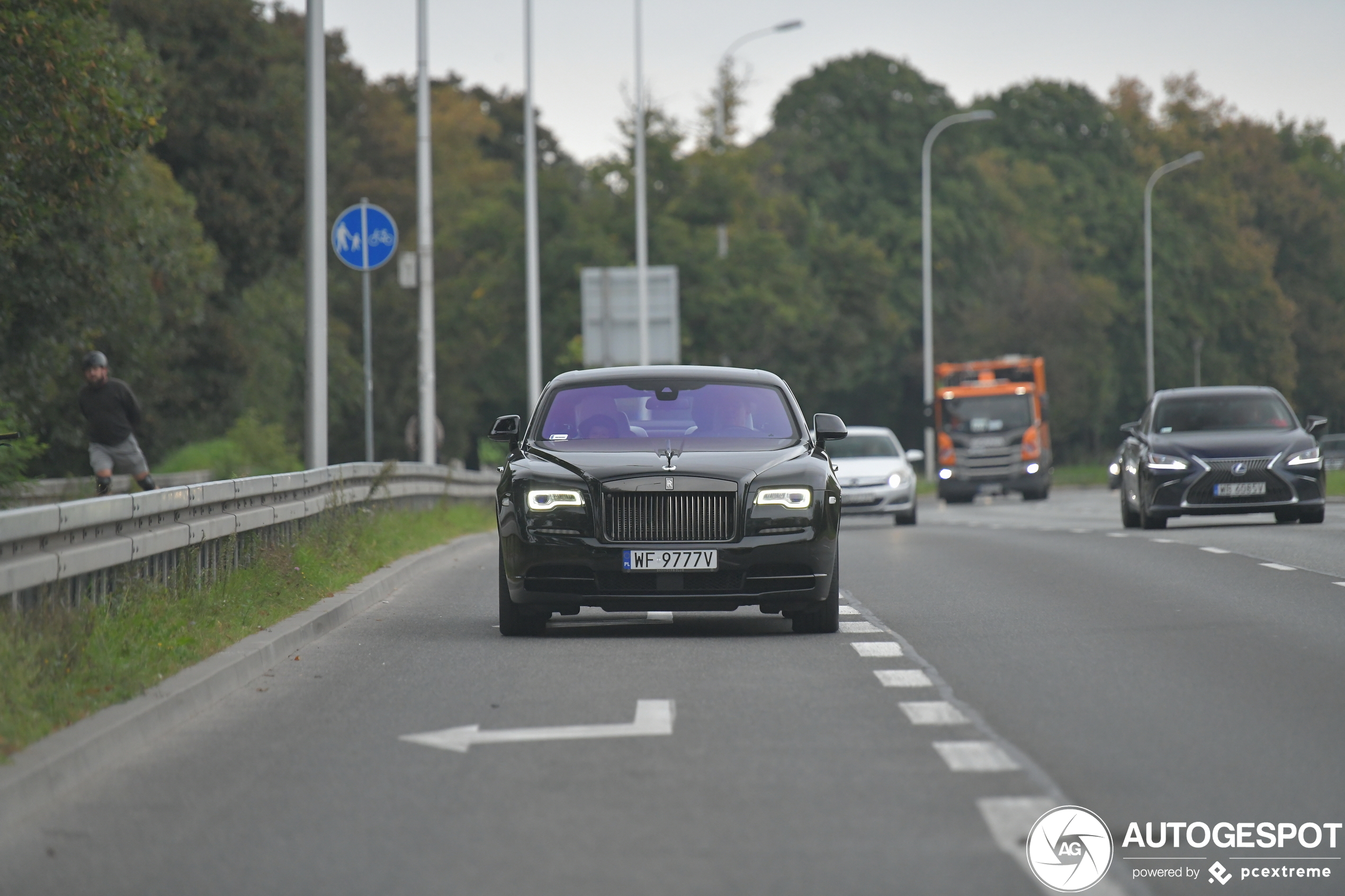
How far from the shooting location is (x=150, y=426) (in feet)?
141

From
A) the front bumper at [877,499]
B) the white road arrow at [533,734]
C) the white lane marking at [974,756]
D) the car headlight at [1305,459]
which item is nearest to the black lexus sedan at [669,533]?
the white road arrow at [533,734]

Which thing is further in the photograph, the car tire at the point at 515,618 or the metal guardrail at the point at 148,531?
the car tire at the point at 515,618

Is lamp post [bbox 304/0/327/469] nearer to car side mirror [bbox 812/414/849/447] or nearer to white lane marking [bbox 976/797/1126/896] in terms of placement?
car side mirror [bbox 812/414/849/447]

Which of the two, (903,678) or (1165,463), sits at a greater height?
(1165,463)

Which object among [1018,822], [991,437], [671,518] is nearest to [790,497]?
[671,518]

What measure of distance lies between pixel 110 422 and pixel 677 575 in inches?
411

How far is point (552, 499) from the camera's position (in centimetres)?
1255

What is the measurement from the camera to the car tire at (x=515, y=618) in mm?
12859

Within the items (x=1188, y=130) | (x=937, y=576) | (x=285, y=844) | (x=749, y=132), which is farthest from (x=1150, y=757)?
(x=1188, y=130)

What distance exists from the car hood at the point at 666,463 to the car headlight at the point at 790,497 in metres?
0.13

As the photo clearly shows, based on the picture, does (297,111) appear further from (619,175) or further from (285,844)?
(285,844)

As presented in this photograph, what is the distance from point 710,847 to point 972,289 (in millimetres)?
79705

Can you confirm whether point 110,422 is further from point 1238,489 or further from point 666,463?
point 1238,489

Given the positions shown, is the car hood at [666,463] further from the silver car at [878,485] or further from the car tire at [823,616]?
the silver car at [878,485]
